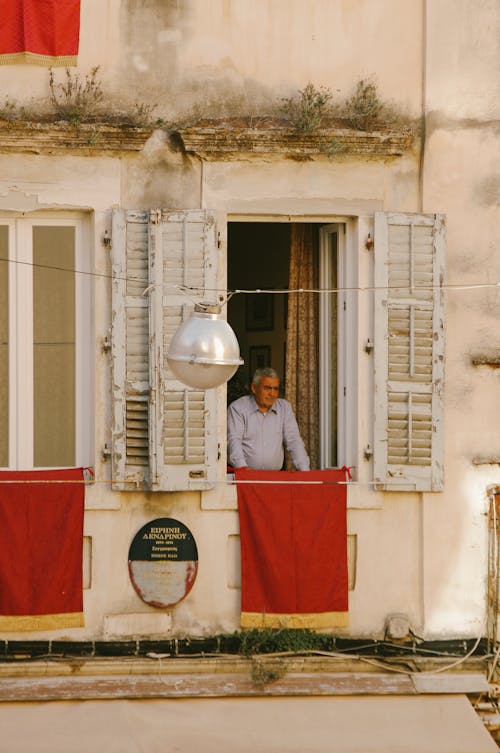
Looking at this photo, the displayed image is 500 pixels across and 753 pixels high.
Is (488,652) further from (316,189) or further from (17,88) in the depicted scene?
(17,88)

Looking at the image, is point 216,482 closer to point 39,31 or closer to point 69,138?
point 69,138

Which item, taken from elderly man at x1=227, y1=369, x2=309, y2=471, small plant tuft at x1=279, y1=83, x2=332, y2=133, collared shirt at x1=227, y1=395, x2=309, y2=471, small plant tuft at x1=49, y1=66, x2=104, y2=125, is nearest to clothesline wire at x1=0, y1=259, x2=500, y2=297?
elderly man at x1=227, y1=369, x2=309, y2=471

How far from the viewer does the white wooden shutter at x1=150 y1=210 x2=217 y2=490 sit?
10.0 metres

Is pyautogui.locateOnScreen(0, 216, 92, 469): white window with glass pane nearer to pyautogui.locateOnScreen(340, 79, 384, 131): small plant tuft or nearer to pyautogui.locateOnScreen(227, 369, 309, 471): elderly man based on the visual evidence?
pyautogui.locateOnScreen(227, 369, 309, 471): elderly man

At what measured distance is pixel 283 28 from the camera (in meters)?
10.2

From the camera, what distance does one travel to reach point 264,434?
10648mm

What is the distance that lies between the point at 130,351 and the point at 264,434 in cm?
136

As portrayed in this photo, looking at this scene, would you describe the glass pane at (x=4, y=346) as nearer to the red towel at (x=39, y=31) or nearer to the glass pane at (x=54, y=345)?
the glass pane at (x=54, y=345)

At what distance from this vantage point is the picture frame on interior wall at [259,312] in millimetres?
14297

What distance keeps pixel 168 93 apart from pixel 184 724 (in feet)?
15.8

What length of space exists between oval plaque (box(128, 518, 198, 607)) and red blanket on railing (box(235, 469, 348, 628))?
528 mm

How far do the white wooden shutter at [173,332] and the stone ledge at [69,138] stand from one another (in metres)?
0.62

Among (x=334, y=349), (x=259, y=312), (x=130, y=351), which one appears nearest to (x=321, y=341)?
(x=334, y=349)

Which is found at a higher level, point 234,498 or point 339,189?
point 339,189
